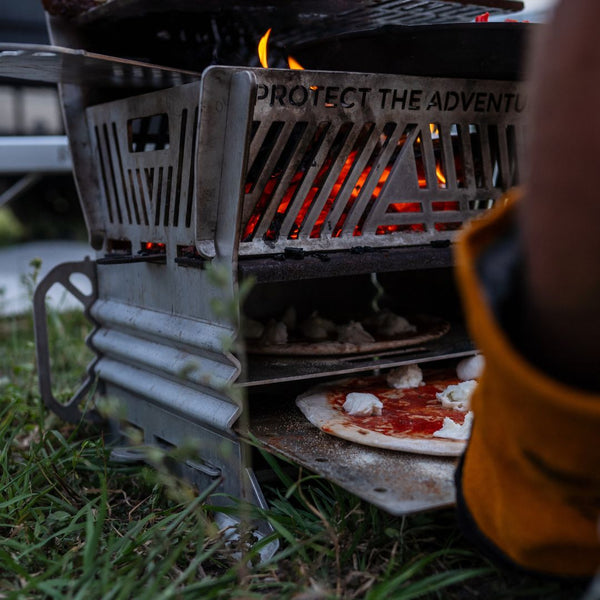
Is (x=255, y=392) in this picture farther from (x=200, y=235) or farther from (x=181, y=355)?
(x=200, y=235)

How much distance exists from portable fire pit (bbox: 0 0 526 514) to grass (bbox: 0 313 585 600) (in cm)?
14

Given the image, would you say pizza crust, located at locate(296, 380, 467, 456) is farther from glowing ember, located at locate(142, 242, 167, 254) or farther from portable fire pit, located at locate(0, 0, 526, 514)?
glowing ember, located at locate(142, 242, 167, 254)

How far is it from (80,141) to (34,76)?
398 mm

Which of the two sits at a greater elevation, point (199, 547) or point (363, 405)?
point (363, 405)

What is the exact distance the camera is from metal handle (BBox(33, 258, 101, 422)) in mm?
2637

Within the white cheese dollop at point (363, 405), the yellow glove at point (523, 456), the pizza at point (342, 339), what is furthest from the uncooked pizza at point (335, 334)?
the yellow glove at point (523, 456)

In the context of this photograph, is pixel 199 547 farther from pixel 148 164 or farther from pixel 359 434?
pixel 148 164

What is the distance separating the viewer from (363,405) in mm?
2074

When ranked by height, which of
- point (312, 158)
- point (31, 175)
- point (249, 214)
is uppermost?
point (312, 158)

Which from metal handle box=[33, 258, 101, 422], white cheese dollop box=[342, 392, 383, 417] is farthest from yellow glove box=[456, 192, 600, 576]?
metal handle box=[33, 258, 101, 422]

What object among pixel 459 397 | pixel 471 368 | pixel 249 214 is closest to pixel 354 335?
pixel 471 368

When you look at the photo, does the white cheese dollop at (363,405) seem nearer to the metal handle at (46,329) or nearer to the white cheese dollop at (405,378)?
the white cheese dollop at (405,378)

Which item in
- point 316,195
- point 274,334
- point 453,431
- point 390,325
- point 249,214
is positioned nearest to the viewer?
point 453,431

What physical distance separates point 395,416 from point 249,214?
0.68 m
